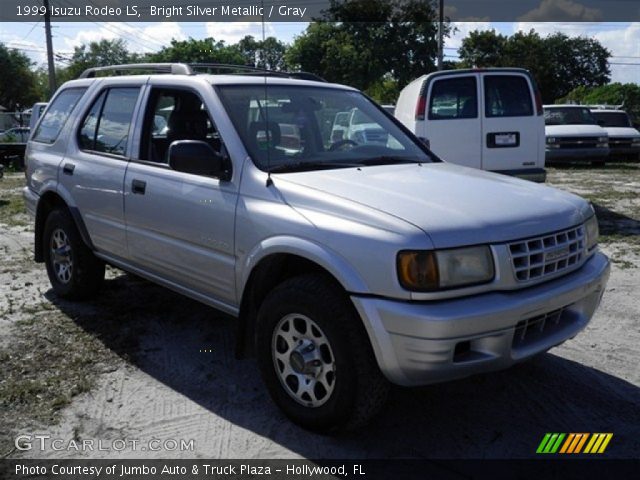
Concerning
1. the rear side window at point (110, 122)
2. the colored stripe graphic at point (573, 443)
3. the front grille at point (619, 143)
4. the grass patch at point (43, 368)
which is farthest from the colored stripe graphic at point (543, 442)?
the front grille at point (619, 143)

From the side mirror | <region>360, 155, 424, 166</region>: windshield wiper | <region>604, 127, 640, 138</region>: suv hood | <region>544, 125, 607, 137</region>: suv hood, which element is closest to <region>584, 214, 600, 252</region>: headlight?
<region>360, 155, 424, 166</region>: windshield wiper

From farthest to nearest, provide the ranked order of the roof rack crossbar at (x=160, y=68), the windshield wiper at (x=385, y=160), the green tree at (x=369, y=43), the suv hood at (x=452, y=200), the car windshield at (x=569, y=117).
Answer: the green tree at (x=369, y=43), the car windshield at (x=569, y=117), the roof rack crossbar at (x=160, y=68), the windshield wiper at (x=385, y=160), the suv hood at (x=452, y=200)

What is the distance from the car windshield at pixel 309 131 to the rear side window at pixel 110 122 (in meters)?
0.99

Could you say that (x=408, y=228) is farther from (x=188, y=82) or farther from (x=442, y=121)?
(x=442, y=121)

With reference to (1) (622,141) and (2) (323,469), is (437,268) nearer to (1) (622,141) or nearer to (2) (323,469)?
(2) (323,469)

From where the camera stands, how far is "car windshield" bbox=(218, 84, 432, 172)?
3770 millimetres

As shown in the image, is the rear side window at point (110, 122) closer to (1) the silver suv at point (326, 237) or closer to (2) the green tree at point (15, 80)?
(1) the silver suv at point (326, 237)

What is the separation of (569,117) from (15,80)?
51.8 metres

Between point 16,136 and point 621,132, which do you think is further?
point 16,136

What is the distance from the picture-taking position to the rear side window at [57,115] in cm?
541

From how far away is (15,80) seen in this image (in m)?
56.0

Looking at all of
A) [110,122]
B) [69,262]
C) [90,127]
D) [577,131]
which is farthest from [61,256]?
[577,131]

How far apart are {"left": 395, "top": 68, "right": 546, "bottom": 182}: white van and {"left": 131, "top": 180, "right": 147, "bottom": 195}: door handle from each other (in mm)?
5626

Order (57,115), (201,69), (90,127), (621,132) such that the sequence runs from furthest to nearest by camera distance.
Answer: (621,132) < (57,115) < (90,127) < (201,69)
